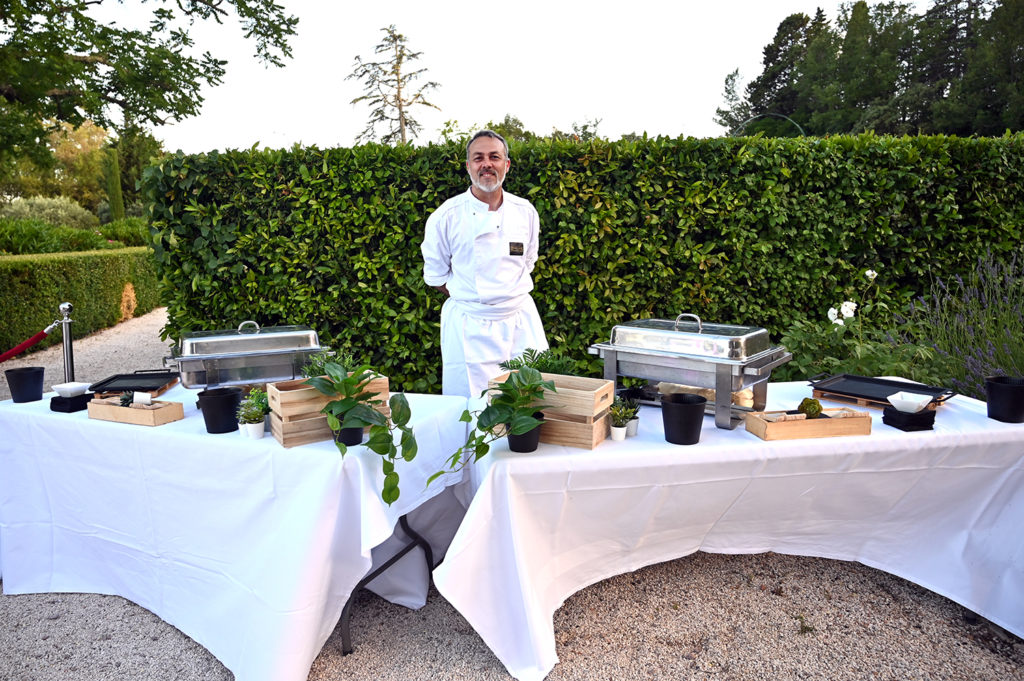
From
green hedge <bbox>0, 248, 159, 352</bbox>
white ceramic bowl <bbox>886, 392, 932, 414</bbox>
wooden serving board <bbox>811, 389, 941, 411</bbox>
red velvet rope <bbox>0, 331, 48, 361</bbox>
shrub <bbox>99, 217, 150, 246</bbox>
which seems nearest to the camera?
white ceramic bowl <bbox>886, 392, 932, 414</bbox>

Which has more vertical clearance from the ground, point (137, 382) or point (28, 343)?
point (28, 343)

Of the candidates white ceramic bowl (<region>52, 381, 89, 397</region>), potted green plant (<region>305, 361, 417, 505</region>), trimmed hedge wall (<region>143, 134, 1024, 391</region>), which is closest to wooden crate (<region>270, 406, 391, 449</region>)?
potted green plant (<region>305, 361, 417, 505</region>)

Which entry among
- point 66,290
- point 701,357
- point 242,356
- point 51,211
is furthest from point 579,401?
point 51,211

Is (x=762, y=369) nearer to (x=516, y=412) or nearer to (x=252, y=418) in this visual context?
(x=516, y=412)

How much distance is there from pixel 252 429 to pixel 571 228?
2942mm

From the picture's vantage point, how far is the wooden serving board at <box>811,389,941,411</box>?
2.23m

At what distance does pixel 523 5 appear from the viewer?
13.6 metres

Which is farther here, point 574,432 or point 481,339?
point 481,339

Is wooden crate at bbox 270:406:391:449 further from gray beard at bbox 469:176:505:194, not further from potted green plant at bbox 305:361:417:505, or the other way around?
gray beard at bbox 469:176:505:194

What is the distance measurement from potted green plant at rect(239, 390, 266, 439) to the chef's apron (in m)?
1.37

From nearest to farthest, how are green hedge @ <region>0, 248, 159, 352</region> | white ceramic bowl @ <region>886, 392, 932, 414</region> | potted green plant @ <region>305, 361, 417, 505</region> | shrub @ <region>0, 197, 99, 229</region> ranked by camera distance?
potted green plant @ <region>305, 361, 417, 505</region> < white ceramic bowl @ <region>886, 392, 932, 414</region> < green hedge @ <region>0, 248, 159, 352</region> < shrub @ <region>0, 197, 99, 229</region>

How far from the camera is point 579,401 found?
189cm

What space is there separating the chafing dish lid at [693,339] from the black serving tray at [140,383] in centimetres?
183

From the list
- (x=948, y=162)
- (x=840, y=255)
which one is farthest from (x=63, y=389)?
(x=948, y=162)
